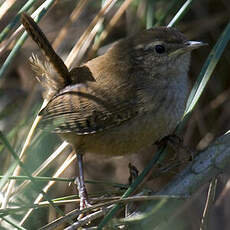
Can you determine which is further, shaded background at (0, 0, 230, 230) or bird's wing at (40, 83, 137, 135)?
shaded background at (0, 0, 230, 230)

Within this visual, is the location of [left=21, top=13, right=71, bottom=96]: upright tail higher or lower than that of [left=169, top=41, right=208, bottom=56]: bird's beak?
higher

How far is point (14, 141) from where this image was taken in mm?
2459

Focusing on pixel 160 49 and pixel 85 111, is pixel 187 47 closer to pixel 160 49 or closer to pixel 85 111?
pixel 160 49

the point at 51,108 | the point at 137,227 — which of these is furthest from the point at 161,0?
the point at 137,227

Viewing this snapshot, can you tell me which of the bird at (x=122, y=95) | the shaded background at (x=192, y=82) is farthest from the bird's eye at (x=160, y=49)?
the shaded background at (x=192, y=82)

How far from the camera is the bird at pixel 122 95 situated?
2027 mm

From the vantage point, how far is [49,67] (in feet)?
7.46

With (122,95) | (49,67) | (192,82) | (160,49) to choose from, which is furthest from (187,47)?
(192,82)

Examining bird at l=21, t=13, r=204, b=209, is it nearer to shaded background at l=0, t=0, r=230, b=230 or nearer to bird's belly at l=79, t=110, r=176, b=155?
bird's belly at l=79, t=110, r=176, b=155

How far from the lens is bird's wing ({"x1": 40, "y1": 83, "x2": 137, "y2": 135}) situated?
207cm

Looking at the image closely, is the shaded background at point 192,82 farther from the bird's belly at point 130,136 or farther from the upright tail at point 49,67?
the bird's belly at point 130,136

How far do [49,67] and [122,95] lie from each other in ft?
1.44

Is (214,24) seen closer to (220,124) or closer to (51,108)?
(220,124)

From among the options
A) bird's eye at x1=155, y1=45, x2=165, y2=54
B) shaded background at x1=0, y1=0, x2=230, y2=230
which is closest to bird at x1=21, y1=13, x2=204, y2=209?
bird's eye at x1=155, y1=45, x2=165, y2=54
